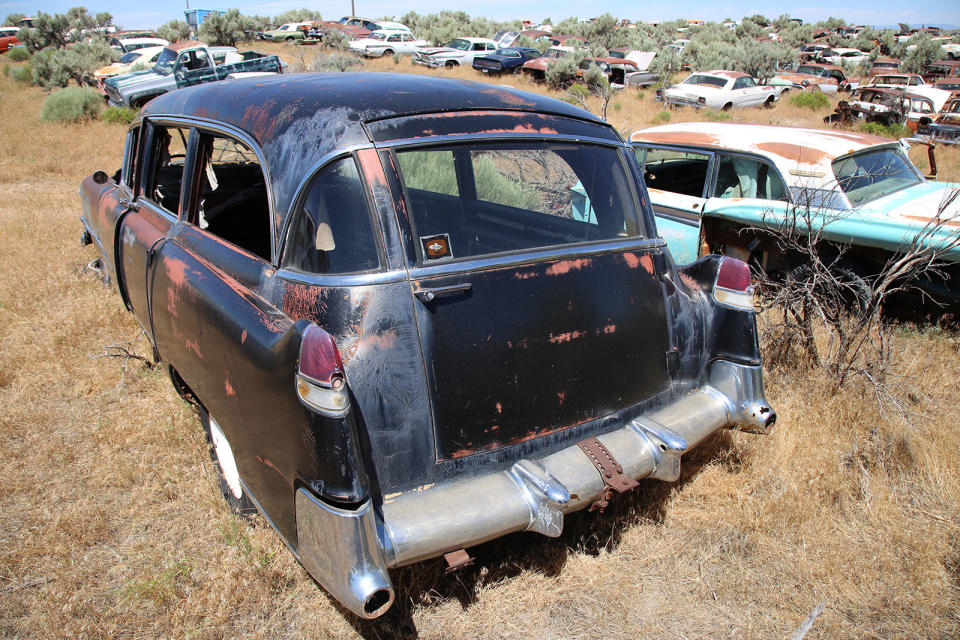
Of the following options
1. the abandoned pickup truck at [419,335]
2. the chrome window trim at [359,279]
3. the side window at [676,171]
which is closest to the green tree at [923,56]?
the side window at [676,171]

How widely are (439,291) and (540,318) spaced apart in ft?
1.38

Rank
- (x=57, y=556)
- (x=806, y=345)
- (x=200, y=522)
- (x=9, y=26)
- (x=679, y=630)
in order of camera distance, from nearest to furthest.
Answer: (x=679, y=630) < (x=57, y=556) < (x=200, y=522) < (x=806, y=345) < (x=9, y=26)

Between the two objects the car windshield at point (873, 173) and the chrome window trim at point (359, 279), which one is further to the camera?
the car windshield at point (873, 173)

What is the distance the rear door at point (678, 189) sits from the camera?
5.45m

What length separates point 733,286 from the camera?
2809mm

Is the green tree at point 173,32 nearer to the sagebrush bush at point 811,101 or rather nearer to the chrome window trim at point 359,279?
the sagebrush bush at point 811,101

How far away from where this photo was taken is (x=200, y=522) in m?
2.87

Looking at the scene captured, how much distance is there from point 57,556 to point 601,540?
237 cm

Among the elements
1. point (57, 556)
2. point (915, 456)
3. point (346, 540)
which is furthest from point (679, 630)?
point (57, 556)

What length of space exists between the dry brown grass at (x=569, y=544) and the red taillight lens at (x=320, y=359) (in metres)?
1.11

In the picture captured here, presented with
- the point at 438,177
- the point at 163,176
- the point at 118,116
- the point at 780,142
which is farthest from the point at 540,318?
the point at 118,116

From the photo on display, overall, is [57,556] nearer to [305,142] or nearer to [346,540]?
[346,540]

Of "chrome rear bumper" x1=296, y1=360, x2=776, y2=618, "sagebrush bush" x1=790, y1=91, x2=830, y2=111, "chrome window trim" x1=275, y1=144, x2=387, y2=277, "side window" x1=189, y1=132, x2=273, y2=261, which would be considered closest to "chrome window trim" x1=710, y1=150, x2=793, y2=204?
"chrome rear bumper" x1=296, y1=360, x2=776, y2=618

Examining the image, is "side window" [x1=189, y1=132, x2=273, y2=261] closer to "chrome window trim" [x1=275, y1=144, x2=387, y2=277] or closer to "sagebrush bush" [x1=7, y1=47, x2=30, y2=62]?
"chrome window trim" [x1=275, y1=144, x2=387, y2=277]
